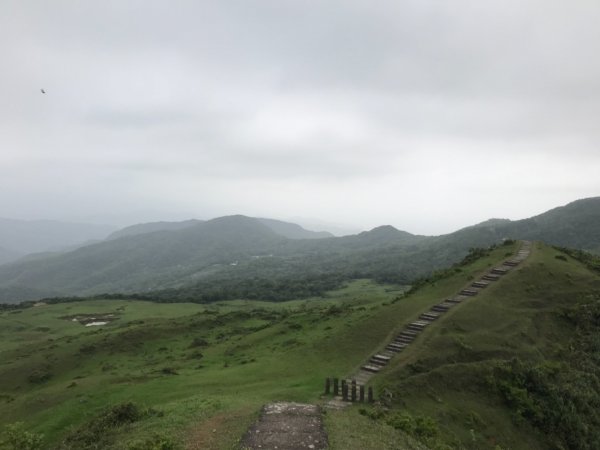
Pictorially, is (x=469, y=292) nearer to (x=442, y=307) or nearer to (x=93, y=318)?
(x=442, y=307)

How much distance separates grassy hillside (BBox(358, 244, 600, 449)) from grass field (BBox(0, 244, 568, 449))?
0.17 metres

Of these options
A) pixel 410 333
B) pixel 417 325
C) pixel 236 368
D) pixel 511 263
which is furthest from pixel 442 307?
pixel 236 368

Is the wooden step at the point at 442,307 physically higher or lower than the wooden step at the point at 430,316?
higher

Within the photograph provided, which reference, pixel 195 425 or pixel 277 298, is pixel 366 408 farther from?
pixel 277 298

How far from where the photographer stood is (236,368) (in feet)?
115

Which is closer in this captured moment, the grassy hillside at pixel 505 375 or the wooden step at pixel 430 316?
the grassy hillside at pixel 505 375

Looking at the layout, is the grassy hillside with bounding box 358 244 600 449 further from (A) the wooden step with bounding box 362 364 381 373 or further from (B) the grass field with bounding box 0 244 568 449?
(A) the wooden step with bounding box 362 364 381 373

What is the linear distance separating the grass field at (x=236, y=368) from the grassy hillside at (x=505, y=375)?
168 millimetres

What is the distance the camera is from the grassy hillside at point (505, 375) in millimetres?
23359

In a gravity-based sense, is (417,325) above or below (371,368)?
above

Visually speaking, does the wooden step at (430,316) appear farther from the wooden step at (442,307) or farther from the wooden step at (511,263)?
the wooden step at (511,263)

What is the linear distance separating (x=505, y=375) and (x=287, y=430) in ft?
54.8

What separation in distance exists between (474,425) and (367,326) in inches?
525

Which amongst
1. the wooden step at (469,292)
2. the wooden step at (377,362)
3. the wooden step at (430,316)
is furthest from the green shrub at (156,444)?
the wooden step at (469,292)
